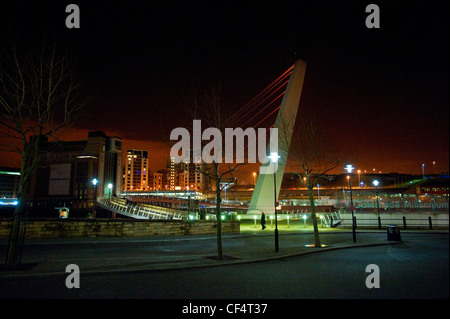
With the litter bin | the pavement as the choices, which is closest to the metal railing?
the litter bin

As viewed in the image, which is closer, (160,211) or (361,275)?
(361,275)

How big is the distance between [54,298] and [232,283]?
13.1 feet

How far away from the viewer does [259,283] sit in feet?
26.6

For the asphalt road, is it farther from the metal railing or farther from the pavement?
the metal railing

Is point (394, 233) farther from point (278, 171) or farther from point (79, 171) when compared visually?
point (79, 171)

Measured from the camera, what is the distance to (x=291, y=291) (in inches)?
285

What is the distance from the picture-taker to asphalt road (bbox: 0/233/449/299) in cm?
685

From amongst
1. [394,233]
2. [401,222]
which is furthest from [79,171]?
[394,233]

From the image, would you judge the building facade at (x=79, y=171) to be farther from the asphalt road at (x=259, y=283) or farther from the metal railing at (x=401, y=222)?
the asphalt road at (x=259, y=283)

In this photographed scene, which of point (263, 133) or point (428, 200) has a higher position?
point (263, 133)

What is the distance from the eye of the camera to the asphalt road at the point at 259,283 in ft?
22.5
